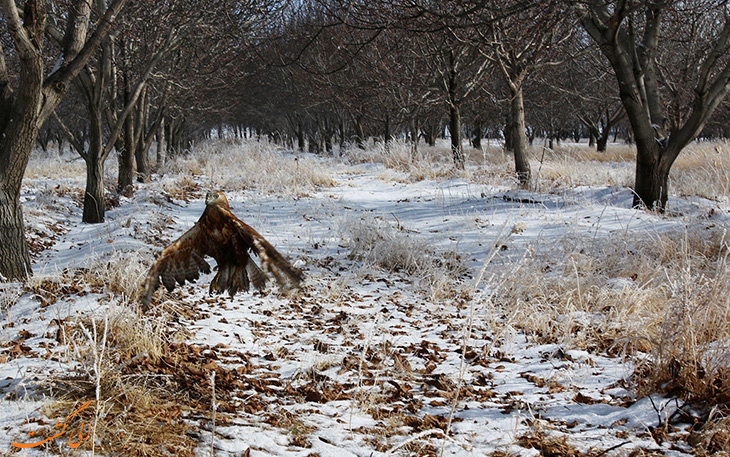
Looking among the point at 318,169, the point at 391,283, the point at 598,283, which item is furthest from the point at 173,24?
the point at 598,283

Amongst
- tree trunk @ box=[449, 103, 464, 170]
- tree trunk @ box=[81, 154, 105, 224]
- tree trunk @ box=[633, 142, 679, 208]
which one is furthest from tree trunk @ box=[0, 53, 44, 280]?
tree trunk @ box=[449, 103, 464, 170]

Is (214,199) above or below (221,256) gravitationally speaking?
above

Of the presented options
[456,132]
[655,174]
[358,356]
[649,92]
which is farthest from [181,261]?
[456,132]

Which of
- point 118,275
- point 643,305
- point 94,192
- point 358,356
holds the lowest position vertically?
point 358,356

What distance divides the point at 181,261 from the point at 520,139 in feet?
27.2

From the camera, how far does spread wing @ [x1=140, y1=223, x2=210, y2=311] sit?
2.38m

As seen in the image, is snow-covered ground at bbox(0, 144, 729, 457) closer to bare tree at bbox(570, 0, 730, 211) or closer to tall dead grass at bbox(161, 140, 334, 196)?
bare tree at bbox(570, 0, 730, 211)

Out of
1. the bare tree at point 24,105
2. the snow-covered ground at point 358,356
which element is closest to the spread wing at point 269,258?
the snow-covered ground at point 358,356

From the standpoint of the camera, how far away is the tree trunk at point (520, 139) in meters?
9.19

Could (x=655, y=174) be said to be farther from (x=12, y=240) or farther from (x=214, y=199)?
(x=12, y=240)

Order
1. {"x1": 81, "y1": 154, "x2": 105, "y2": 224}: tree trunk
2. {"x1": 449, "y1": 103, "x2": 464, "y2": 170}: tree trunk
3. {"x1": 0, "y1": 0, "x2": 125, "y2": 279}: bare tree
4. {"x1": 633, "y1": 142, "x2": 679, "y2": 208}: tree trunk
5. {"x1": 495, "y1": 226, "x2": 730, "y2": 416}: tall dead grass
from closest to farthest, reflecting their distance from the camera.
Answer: {"x1": 495, "y1": 226, "x2": 730, "y2": 416}: tall dead grass → {"x1": 0, "y1": 0, "x2": 125, "y2": 279}: bare tree → {"x1": 81, "y1": 154, "x2": 105, "y2": 224}: tree trunk → {"x1": 633, "y1": 142, "x2": 679, "y2": 208}: tree trunk → {"x1": 449, "y1": 103, "x2": 464, "y2": 170}: tree trunk

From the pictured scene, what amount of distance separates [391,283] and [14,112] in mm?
3713

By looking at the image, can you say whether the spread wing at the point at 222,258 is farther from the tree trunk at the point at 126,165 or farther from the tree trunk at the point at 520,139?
the tree trunk at the point at 520,139

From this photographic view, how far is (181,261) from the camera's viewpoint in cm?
247
